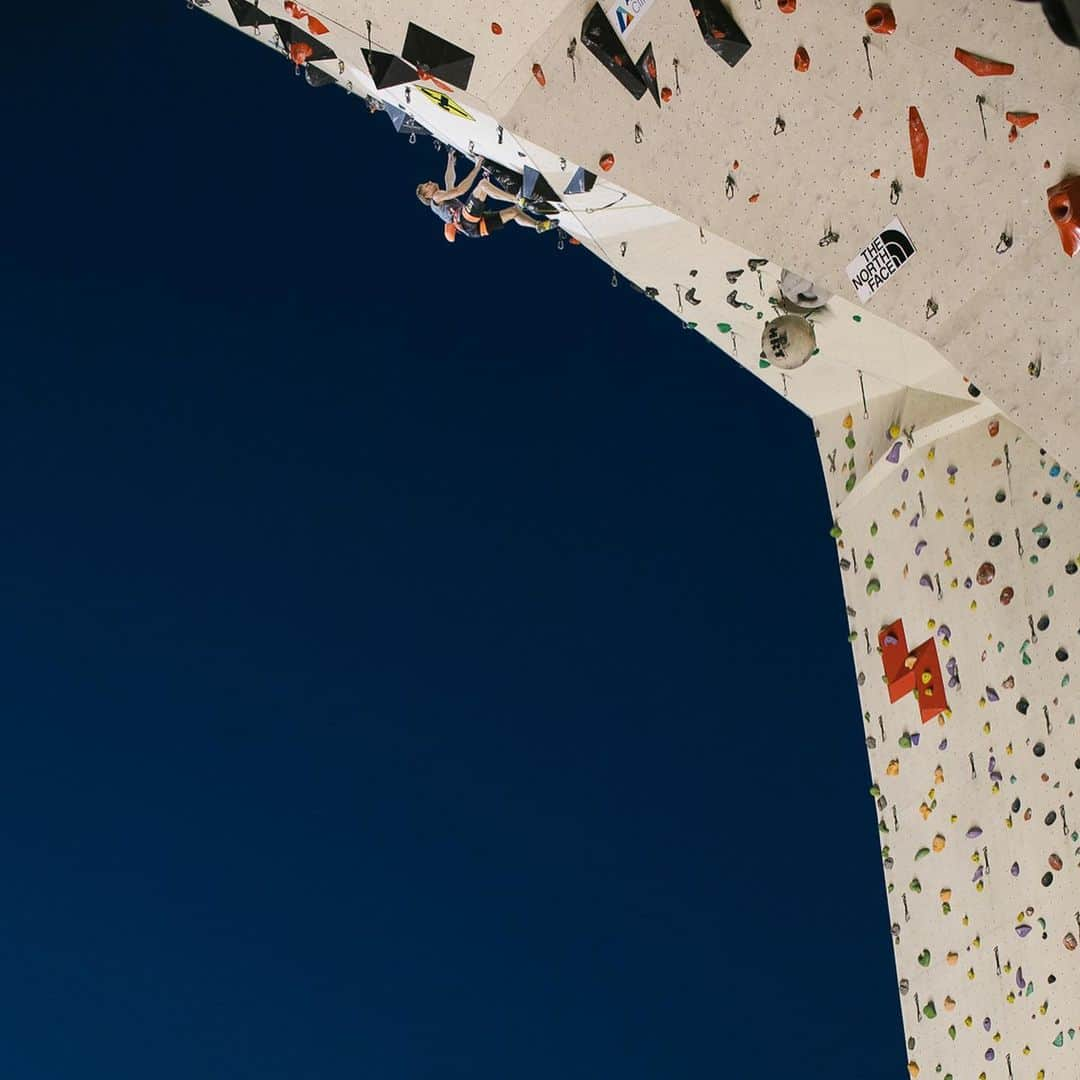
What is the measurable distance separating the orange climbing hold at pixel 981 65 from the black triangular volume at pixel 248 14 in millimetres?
2403

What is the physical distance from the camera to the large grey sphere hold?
517cm

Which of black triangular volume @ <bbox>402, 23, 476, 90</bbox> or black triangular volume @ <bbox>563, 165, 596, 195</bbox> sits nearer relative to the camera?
black triangular volume @ <bbox>402, 23, 476, 90</bbox>

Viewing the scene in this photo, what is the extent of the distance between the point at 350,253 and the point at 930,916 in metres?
4.33

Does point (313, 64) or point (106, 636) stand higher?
point (313, 64)

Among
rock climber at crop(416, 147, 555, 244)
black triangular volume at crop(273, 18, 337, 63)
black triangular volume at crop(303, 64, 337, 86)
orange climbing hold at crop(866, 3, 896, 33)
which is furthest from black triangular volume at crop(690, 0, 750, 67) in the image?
black triangular volume at crop(303, 64, 337, 86)

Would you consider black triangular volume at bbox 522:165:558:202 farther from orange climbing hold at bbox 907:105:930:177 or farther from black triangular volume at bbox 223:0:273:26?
orange climbing hold at bbox 907:105:930:177

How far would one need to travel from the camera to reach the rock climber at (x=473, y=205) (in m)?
5.23

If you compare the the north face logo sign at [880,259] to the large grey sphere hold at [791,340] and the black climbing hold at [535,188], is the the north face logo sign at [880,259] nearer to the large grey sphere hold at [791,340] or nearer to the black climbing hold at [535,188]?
the large grey sphere hold at [791,340]

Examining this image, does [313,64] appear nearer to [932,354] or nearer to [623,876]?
[932,354]

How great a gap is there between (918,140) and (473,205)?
232 cm

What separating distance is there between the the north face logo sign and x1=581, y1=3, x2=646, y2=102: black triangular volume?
735 millimetres

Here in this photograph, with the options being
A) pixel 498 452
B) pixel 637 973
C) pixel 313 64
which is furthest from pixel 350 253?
pixel 637 973

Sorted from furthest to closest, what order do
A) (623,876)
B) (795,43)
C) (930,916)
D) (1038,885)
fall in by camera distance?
(623,876) → (930,916) → (1038,885) → (795,43)

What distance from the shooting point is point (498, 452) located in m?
7.58
